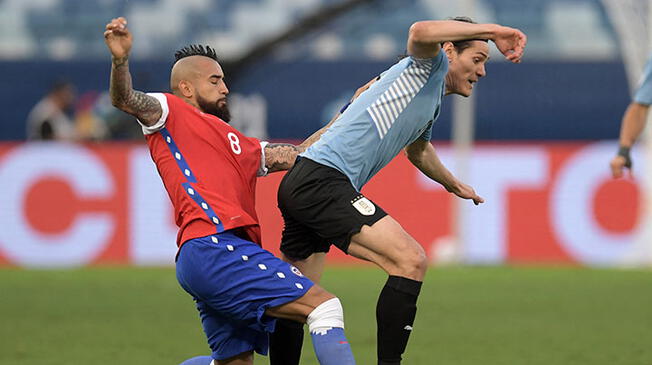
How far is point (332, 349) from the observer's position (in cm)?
519

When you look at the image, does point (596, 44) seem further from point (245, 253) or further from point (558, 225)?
point (245, 253)

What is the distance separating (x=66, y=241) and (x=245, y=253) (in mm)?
10459

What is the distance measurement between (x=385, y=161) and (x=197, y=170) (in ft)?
2.94

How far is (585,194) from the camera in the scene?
15.4m

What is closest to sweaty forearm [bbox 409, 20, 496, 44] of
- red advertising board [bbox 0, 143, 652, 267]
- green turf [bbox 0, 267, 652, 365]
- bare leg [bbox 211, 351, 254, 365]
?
bare leg [bbox 211, 351, 254, 365]

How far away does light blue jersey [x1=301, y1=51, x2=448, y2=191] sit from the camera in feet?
18.1

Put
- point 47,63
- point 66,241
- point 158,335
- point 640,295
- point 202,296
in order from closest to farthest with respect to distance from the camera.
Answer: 1. point 202,296
2. point 158,335
3. point 640,295
4. point 66,241
5. point 47,63

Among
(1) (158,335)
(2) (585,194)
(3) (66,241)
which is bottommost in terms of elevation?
(1) (158,335)

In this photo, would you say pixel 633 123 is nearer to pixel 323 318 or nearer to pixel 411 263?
pixel 411 263

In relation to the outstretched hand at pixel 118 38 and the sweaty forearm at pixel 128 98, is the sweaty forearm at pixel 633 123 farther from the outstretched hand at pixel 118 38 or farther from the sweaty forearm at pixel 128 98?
the outstretched hand at pixel 118 38

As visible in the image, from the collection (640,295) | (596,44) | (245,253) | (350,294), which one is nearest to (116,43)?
(245,253)

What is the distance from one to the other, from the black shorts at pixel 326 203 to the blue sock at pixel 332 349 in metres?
0.39

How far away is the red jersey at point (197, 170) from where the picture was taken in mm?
5418

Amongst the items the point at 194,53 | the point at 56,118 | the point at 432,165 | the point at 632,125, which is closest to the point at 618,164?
the point at 632,125
